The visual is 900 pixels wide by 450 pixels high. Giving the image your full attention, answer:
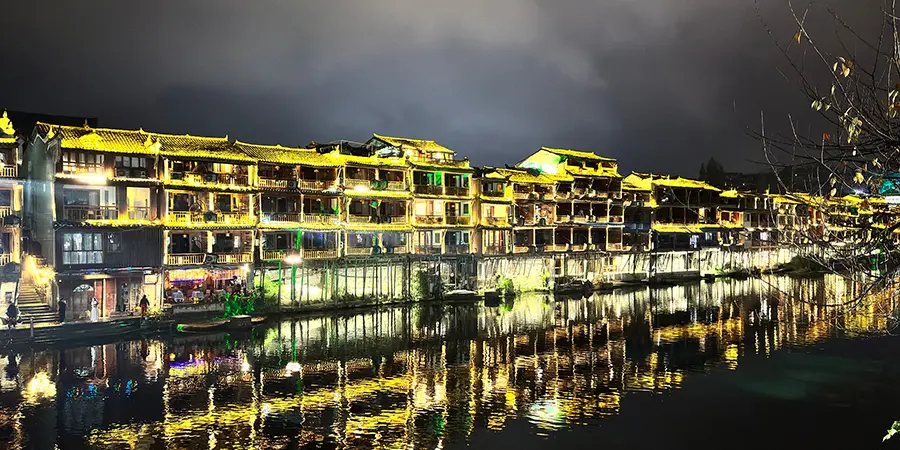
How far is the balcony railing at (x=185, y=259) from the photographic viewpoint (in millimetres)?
48256

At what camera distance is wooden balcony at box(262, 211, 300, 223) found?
177 ft

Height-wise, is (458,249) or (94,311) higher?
(458,249)

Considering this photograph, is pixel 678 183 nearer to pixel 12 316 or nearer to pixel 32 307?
pixel 32 307

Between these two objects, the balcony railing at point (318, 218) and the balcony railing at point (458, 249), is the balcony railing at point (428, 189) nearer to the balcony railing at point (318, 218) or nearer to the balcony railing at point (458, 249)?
the balcony railing at point (458, 249)

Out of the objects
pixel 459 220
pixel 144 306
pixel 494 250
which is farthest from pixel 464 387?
pixel 494 250

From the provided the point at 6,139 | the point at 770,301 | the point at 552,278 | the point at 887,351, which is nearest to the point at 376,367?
the point at 6,139

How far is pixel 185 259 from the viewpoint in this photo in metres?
48.9

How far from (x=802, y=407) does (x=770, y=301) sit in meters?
40.3

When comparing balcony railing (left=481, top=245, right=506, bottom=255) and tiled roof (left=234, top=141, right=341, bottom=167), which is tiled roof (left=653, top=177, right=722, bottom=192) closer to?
balcony railing (left=481, top=245, right=506, bottom=255)

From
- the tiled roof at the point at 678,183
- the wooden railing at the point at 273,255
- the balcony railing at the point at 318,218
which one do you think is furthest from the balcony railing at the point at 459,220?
the tiled roof at the point at 678,183

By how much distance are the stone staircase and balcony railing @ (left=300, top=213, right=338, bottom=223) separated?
1988 cm

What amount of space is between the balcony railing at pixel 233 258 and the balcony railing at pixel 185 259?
4.59ft

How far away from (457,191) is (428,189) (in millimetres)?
3632

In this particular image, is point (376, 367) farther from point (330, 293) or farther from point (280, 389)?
point (330, 293)
